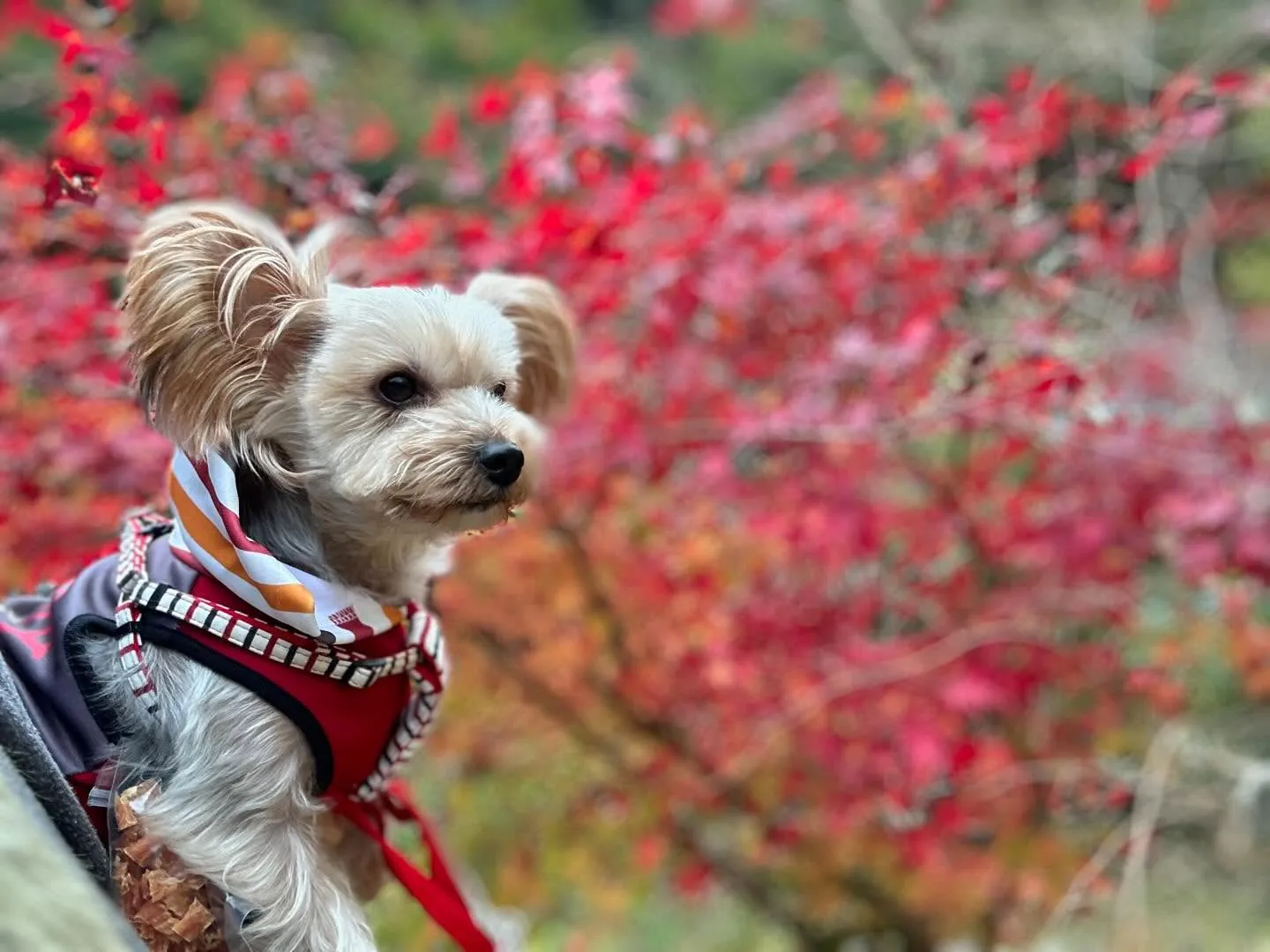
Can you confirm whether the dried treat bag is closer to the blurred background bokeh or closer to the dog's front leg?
the dog's front leg

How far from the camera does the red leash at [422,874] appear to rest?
1.55 m

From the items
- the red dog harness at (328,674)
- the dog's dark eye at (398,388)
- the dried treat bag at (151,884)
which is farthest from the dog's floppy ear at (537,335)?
the dried treat bag at (151,884)

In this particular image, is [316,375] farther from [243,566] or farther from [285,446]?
[243,566]

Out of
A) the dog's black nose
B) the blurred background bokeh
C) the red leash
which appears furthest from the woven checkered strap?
the blurred background bokeh

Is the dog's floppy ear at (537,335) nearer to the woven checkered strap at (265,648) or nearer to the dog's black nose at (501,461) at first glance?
the dog's black nose at (501,461)

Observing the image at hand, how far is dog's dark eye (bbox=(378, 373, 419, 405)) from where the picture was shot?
1467mm

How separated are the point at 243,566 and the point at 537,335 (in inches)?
24.1

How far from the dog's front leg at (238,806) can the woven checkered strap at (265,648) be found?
0.05 m

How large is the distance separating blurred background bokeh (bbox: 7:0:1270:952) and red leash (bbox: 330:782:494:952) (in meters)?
1.02

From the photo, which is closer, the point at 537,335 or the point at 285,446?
the point at 285,446

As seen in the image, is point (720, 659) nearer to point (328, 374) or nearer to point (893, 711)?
point (893, 711)

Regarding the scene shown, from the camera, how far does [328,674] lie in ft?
4.65

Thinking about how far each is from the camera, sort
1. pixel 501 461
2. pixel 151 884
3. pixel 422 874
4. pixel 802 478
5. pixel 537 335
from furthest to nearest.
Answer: pixel 802 478
pixel 537 335
pixel 422 874
pixel 501 461
pixel 151 884

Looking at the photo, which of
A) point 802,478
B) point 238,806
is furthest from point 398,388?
point 802,478
